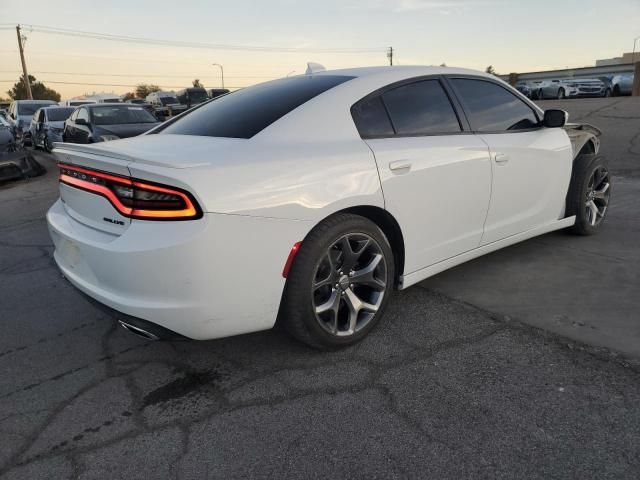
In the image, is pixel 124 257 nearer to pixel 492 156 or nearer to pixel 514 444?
pixel 514 444

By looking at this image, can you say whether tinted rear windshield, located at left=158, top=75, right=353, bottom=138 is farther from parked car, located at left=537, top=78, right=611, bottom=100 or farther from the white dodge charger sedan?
parked car, located at left=537, top=78, right=611, bottom=100

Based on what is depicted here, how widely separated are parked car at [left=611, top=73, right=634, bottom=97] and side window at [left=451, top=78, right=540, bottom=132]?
21694mm

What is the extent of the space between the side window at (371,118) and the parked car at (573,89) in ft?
77.4

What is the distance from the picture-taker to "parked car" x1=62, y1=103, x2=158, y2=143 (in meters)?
10.0

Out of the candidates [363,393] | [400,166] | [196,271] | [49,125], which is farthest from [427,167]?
[49,125]

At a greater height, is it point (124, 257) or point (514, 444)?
point (124, 257)

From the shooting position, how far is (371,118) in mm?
2982

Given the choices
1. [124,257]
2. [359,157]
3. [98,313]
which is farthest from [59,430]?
[359,157]

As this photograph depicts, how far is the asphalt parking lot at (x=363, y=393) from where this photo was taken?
2031 mm

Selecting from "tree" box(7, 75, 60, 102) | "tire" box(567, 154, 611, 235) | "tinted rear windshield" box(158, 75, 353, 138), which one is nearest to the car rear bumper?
"tinted rear windshield" box(158, 75, 353, 138)

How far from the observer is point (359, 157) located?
2.75 m

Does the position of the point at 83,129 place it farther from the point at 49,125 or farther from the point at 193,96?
the point at 193,96

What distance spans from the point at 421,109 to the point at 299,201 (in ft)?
4.13

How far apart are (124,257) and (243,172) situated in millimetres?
668
